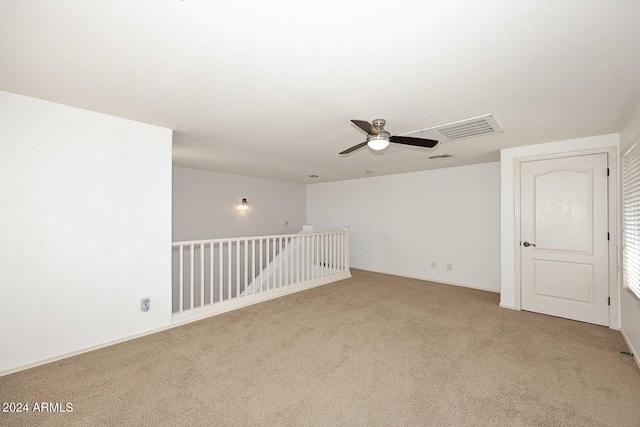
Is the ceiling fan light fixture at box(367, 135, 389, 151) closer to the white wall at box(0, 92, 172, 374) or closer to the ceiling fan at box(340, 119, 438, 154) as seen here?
the ceiling fan at box(340, 119, 438, 154)

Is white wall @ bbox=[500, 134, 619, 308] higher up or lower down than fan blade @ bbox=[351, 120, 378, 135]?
lower down

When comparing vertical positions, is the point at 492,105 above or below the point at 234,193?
above

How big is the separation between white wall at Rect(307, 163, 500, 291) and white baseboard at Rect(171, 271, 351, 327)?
5.33ft

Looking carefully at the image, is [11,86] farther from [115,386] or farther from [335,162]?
[335,162]

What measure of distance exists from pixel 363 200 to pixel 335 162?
2.08 m

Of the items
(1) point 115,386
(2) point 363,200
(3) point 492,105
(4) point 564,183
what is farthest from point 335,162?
(1) point 115,386

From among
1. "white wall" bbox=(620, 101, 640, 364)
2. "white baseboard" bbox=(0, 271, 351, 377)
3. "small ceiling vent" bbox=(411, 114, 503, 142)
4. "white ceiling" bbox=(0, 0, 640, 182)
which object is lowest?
"white baseboard" bbox=(0, 271, 351, 377)

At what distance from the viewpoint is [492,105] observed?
2402mm

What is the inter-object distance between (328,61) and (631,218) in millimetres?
3144

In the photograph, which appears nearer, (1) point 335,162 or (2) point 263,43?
(2) point 263,43

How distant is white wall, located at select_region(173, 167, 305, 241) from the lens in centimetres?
555

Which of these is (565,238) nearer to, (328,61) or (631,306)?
(631,306)

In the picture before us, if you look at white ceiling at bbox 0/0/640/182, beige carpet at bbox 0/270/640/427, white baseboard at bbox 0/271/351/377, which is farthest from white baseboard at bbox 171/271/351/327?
white ceiling at bbox 0/0/640/182

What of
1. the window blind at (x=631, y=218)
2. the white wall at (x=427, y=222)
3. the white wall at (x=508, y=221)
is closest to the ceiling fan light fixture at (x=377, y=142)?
the window blind at (x=631, y=218)
